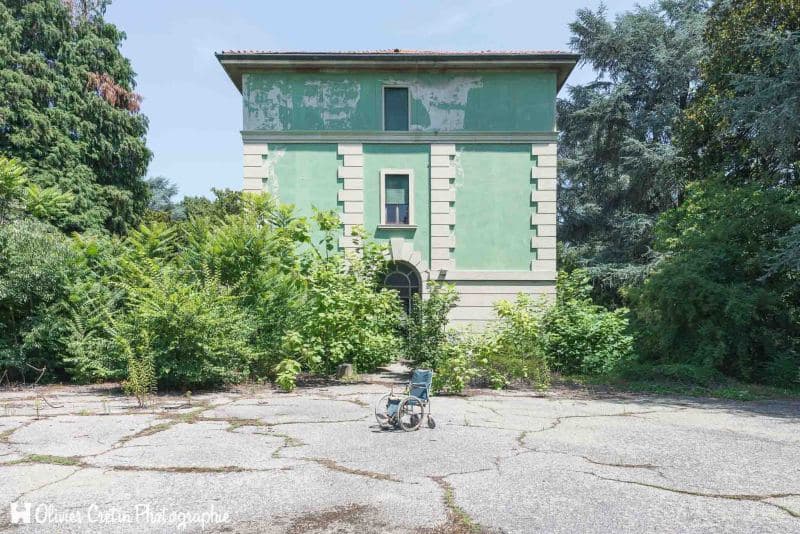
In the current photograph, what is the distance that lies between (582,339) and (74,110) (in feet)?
70.3

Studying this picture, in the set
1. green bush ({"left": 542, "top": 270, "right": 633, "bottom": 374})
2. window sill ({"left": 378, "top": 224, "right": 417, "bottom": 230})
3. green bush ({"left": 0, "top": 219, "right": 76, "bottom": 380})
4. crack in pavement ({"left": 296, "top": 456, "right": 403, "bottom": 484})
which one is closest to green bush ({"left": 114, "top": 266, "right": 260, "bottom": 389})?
green bush ({"left": 0, "top": 219, "right": 76, "bottom": 380})

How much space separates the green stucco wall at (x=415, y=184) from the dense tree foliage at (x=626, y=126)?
35.8ft

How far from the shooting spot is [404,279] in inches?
738

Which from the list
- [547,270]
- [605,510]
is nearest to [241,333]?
[605,510]

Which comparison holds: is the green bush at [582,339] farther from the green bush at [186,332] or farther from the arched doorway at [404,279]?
the green bush at [186,332]

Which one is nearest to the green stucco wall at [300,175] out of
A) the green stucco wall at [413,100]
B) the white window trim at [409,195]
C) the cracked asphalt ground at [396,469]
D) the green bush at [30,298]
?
the green stucco wall at [413,100]

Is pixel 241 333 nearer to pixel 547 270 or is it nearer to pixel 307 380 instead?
pixel 307 380

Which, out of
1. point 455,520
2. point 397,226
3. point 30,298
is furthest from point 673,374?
point 30,298

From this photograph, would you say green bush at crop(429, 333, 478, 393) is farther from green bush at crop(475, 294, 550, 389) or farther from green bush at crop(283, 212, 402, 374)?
green bush at crop(283, 212, 402, 374)

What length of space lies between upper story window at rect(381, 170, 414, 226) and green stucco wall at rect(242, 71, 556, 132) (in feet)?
4.86

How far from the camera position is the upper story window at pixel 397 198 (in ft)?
60.8

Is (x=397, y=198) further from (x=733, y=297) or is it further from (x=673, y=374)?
(x=733, y=297)

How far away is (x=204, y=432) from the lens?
23.6 feet

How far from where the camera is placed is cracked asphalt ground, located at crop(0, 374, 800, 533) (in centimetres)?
429
